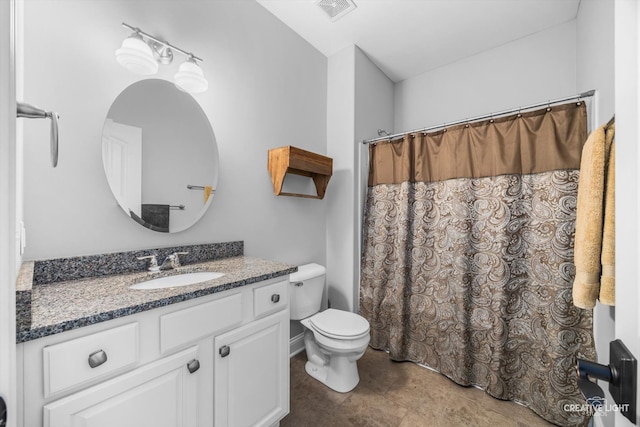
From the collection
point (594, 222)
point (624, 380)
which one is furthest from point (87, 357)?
point (594, 222)

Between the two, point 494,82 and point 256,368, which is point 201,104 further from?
point 494,82

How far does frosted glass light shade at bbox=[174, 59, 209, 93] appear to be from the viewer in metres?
1.41

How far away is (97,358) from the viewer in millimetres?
779

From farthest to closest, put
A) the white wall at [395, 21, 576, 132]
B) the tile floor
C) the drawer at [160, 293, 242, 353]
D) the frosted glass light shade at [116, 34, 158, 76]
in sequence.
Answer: the white wall at [395, 21, 576, 132] → the tile floor → the frosted glass light shade at [116, 34, 158, 76] → the drawer at [160, 293, 242, 353]

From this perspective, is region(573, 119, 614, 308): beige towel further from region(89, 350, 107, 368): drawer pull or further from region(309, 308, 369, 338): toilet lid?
region(89, 350, 107, 368): drawer pull

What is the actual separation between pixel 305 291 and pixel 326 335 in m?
0.35

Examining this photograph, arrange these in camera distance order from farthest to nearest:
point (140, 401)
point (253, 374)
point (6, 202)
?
point (253, 374) → point (140, 401) → point (6, 202)

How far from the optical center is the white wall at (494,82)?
6.79 ft

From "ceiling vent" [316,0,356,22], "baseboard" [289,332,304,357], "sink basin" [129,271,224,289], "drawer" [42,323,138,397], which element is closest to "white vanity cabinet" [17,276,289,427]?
"drawer" [42,323,138,397]

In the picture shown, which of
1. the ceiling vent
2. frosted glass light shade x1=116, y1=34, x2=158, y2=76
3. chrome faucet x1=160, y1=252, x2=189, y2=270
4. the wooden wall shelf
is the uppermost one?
the ceiling vent

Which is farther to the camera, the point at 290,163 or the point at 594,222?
the point at 290,163

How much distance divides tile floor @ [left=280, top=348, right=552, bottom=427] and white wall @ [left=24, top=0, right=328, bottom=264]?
955 millimetres

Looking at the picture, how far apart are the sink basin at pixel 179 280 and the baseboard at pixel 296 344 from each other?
1.07 m

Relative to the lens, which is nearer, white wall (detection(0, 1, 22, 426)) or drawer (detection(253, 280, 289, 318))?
white wall (detection(0, 1, 22, 426))
